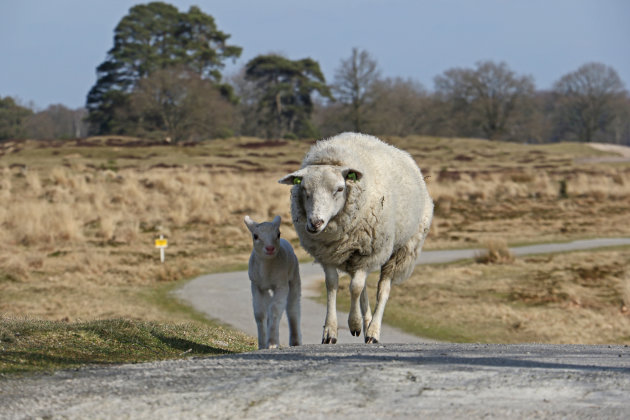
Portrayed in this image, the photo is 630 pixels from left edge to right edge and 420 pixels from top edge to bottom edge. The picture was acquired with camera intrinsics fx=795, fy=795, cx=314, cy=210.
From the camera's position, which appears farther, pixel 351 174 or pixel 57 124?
pixel 57 124

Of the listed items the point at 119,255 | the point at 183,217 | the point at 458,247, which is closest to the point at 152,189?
the point at 183,217

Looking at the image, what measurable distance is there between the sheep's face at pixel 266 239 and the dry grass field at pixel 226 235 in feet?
24.5

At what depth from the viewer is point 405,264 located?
9562mm

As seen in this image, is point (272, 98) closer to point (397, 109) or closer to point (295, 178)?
point (397, 109)

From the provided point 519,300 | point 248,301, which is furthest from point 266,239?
point 519,300

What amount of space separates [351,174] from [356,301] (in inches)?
52.4

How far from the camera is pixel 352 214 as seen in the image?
8.27 meters

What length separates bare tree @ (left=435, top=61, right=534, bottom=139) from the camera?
87.4 m

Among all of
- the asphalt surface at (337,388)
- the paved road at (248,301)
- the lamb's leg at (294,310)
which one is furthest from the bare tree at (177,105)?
the asphalt surface at (337,388)

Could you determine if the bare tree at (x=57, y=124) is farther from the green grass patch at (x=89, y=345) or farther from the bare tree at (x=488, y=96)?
the green grass patch at (x=89, y=345)

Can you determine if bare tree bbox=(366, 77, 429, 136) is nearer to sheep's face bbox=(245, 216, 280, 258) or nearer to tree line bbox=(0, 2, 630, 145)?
tree line bbox=(0, 2, 630, 145)

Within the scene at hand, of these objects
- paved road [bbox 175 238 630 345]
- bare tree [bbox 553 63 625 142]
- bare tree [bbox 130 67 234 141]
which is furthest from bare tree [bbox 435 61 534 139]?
paved road [bbox 175 238 630 345]

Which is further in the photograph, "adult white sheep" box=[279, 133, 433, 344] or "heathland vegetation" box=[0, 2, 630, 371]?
"heathland vegetation" box=[0, 2, 630, 371]

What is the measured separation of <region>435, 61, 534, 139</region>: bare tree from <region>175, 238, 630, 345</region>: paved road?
64.3m
